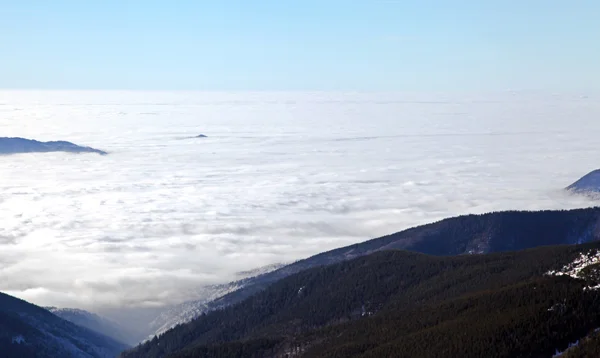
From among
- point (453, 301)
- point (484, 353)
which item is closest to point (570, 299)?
point (484, 353)

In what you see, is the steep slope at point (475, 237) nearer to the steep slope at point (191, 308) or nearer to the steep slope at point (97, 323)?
the steep slope at point (191, 308)

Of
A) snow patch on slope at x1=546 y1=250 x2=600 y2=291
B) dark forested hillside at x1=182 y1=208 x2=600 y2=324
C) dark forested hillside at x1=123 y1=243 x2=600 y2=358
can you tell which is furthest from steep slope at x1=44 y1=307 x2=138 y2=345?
snow patch on slope at x1=546 y1=250 x2=600 y2=291

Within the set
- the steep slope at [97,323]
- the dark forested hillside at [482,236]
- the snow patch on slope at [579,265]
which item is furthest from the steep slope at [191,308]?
the snow patch on slope at [579,265]

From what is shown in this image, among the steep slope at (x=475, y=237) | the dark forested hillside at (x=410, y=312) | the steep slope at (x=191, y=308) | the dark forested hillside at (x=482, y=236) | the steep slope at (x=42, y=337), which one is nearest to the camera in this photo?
the dark forested hillside at (x=410, y=312)

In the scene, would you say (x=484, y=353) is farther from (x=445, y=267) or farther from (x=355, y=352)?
(x=445, y=267)

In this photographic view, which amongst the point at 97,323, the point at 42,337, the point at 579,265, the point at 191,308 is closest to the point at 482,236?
the point at 191,308

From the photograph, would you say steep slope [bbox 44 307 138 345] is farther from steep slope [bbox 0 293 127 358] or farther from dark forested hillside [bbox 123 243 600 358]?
dark forested hillside [bbox 123 243 600 358]
